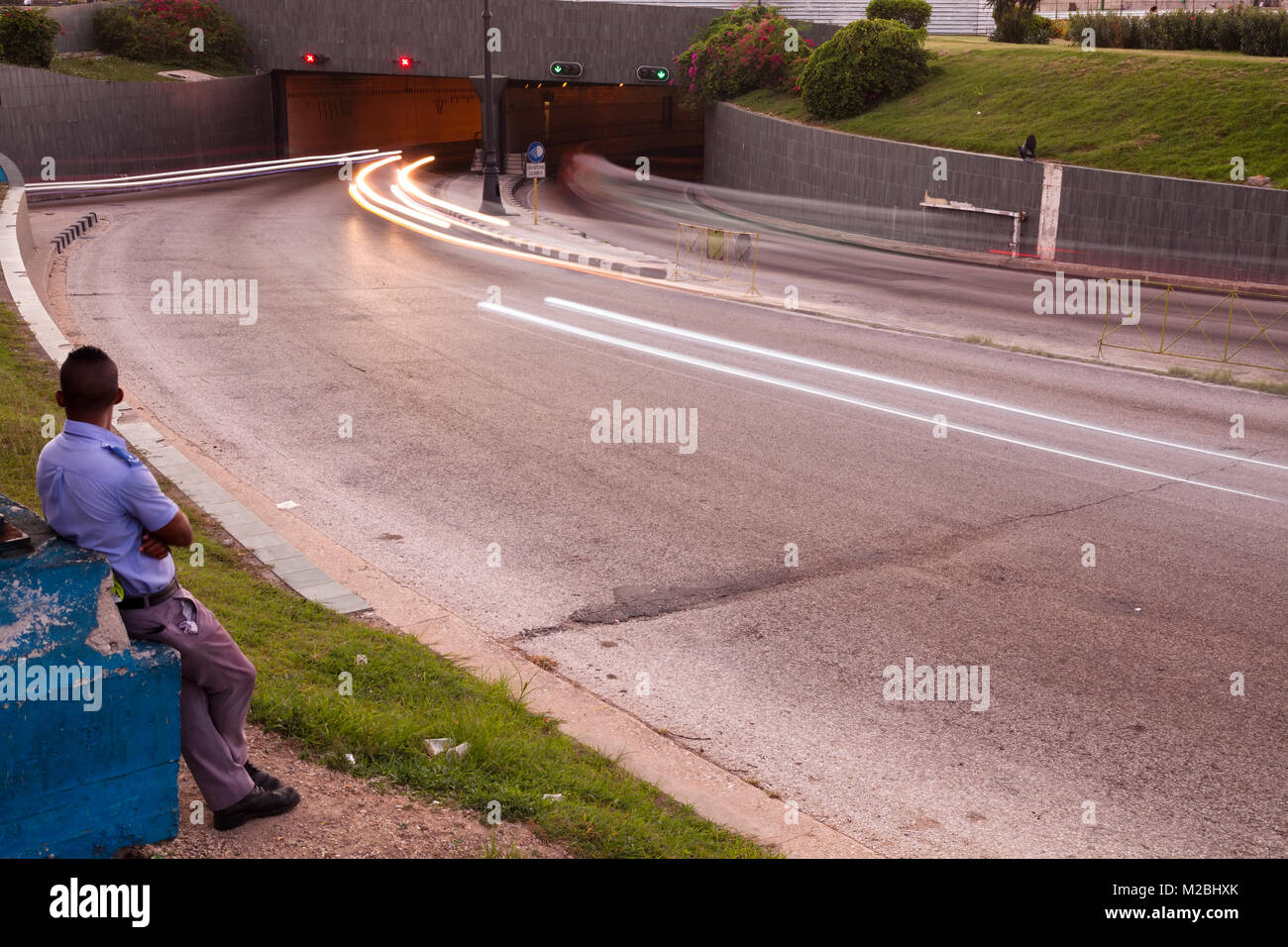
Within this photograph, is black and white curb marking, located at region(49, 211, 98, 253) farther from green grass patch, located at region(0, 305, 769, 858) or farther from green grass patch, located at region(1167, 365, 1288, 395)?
green grass patch, located at region(1167, 365, 1288, 395)

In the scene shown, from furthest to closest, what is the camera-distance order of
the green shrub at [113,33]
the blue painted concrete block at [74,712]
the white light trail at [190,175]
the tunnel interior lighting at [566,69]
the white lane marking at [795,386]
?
the green shrub at [113,33] → the tunnel interior lighting at [566,69] → the white light trail at [190,175] → the white lane marking at [795,386] → the blue painted concrete block at [74,712]

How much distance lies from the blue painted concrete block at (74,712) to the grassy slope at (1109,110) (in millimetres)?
25897

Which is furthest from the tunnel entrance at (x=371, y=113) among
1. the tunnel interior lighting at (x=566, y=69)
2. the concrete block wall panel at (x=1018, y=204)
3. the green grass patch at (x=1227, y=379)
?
the green grass patch at (x=1227, y=379)

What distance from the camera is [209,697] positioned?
485cm

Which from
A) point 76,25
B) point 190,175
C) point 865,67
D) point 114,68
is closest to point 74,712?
point 865,67

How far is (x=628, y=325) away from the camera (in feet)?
59.8

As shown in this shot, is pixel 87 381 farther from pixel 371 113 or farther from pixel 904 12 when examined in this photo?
pixel 371 113

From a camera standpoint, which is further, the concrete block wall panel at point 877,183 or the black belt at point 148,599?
the concrete block wall panel at point 877,183

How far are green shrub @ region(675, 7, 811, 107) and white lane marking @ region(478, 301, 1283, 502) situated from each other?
24.0m

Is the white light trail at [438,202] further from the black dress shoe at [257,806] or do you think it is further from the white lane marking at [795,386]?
the black dress shoe at [257,806]

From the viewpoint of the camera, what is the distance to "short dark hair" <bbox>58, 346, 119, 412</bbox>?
445cm

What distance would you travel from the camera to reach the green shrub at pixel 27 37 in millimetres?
35938

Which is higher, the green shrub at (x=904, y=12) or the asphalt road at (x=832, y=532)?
the green shrub at (x=904, y=12)

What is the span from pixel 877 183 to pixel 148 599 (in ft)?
98.2
